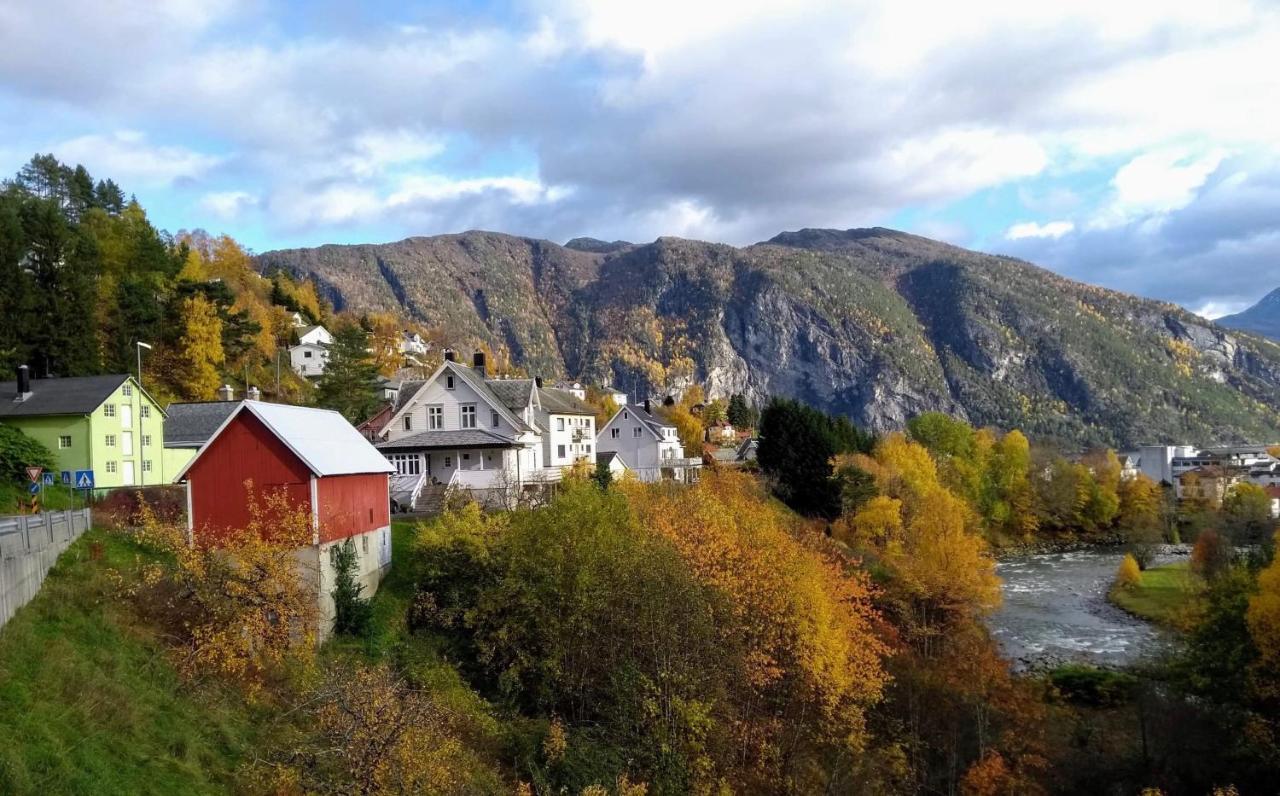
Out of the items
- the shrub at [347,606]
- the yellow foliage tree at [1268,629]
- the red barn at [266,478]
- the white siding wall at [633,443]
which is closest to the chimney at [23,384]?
the red barn at [266,478]

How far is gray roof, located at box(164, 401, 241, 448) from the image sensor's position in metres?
51.0

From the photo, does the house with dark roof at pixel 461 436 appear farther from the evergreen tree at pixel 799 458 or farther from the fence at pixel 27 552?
the evergreen tree at pixel 799 458

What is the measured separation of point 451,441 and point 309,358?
59.5 meters

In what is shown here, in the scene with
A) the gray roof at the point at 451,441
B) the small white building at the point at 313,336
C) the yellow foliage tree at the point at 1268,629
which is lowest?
the yellow foliage tree at the point at 1268,629

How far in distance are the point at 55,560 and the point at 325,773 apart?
12493 mm

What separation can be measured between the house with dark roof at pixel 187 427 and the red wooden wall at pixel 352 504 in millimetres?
22244

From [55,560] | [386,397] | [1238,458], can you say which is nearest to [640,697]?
A: [55,560]

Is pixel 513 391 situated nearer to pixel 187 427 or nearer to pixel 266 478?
pixel 187 427

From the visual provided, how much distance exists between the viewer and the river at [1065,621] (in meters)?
46.9

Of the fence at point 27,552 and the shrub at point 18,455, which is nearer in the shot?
the fence at point 27,552

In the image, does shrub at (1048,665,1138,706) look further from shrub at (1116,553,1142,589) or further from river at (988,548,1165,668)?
shrub at (1116,553,1142,589)

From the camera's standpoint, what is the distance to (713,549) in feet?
104

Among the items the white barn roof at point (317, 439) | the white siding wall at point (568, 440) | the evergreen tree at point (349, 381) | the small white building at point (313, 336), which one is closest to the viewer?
the white barn roof at point (317, 439)

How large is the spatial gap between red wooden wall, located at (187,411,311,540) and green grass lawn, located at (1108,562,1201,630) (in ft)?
150
